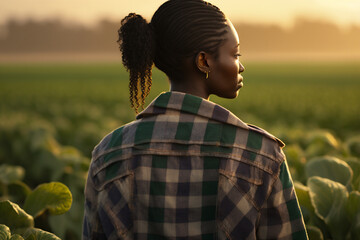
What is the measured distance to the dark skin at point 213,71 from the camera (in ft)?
4.75

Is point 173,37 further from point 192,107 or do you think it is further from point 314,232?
point 314,232

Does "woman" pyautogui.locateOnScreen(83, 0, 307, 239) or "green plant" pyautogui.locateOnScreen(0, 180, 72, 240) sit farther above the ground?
"woman" pyautogui.locateOnScreen(83, 0, 307, 239)

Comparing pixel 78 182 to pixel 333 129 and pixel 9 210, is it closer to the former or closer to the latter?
pixel 9 210

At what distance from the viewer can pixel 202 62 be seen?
4.74ft

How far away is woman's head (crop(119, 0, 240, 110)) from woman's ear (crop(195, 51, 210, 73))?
0.01m

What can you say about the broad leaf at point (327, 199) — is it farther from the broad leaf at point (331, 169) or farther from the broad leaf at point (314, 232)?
the broad leaf at point (331, 169)

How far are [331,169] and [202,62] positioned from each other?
3.49ft

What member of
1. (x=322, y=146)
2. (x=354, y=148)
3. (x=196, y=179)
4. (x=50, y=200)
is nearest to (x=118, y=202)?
(x=196, y=179)

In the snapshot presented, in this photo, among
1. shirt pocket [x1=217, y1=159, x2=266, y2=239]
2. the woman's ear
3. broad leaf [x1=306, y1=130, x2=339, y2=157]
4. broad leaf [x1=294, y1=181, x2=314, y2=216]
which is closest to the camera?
shirt pocket [x1=217, y1=159, x2=266, y2=239]

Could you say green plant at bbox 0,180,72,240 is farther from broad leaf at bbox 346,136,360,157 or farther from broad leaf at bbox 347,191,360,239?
broad leaf at bbox 346,136,360,157

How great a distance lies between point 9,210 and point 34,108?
12066 millimetres

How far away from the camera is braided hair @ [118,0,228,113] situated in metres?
1.44

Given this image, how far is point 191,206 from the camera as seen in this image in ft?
4.42

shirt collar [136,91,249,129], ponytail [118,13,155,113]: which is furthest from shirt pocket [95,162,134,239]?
ponytail [118,13,155,113]
